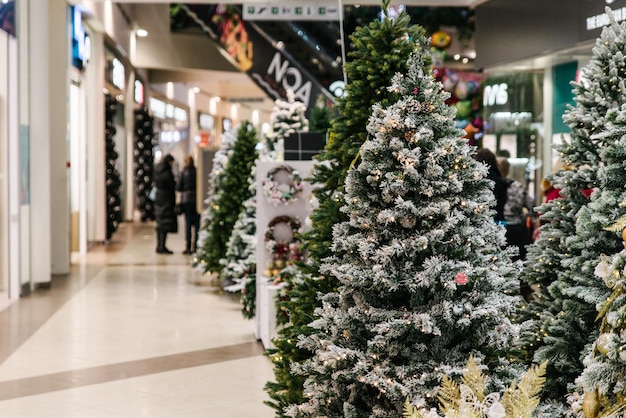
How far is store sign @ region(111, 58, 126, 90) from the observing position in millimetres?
19750

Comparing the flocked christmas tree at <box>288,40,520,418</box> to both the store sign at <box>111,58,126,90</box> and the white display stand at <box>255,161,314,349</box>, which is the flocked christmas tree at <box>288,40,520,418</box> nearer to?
the white display stand at <box>255,161,314,349</box>

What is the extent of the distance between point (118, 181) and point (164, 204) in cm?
322

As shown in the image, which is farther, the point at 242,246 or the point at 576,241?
the point at 242,246

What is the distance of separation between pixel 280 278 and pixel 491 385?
390 cm

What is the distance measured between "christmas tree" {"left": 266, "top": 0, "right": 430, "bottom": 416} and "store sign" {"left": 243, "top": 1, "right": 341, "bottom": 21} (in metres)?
7.37

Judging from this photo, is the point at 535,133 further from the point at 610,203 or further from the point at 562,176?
the point at 610,203

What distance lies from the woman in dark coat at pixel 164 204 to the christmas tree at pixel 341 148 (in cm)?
1153

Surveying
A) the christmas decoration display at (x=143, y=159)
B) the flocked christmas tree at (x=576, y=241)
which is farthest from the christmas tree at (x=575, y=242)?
the christmas decoration display at (x=143, y=159)

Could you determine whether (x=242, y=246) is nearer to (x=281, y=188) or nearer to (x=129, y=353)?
(x=281, y=188)

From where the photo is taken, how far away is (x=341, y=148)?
4.50 meters

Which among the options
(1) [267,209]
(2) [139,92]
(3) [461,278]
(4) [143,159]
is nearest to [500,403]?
(3) [461,278]

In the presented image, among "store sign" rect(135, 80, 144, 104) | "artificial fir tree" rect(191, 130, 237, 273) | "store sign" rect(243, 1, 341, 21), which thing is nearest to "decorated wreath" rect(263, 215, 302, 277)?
"artificial fir tree" rect(191, 130, 237, 273)

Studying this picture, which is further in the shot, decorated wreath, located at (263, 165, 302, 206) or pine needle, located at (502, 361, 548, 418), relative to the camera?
decorated wreath, located at (263, 165, 302, 206)

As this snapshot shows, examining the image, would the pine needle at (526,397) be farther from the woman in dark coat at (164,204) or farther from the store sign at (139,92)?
the store sign at (139,92)
